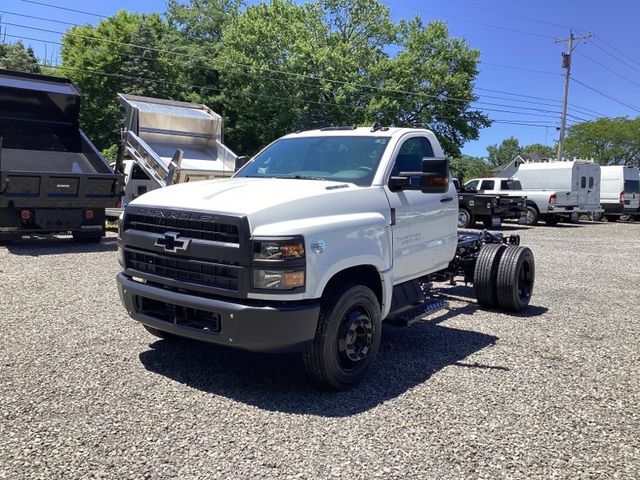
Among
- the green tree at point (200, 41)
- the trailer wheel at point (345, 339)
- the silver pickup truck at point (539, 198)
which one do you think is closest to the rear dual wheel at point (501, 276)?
the trailer wheel at point (345, 339)

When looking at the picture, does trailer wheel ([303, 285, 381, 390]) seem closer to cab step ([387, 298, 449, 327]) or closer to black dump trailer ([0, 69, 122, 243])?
cab step ([387, 298, 449, 327])

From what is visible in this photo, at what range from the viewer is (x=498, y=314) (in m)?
7.39

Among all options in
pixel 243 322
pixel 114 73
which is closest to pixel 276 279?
pixel 243 322

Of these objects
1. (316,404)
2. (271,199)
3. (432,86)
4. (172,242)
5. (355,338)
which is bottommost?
(316,404)

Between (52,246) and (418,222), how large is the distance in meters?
9.29

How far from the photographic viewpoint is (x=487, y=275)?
7301mm

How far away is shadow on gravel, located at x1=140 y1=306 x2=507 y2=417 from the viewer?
4.33 metres

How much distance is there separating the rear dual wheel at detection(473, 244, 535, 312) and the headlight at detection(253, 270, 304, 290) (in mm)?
4000

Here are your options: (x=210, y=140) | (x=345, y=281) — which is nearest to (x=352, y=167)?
(x=345, y=281)

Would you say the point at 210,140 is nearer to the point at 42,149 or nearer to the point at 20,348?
the point at 42,149

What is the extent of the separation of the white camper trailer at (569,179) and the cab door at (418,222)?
20459 millimetres

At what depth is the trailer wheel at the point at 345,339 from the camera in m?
4.25

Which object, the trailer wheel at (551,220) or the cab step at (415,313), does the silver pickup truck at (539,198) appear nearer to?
the trailer wheel at (551,220)

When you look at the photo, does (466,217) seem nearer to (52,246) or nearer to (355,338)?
(52,246)
